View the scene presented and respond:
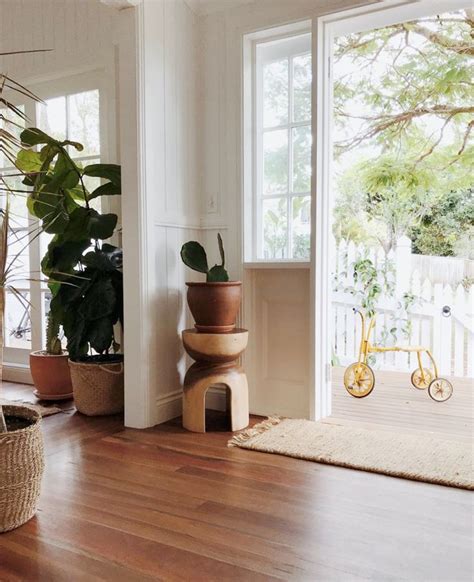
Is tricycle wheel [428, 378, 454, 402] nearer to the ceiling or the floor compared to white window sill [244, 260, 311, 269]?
nearer to the floor

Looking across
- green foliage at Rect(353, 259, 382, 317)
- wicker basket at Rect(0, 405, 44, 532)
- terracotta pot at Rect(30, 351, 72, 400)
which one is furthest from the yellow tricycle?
wicker basket at Rect(0, 405, 44, 532)

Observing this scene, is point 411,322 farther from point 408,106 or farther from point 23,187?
point 23,187

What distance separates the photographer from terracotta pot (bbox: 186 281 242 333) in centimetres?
273

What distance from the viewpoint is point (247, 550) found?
5.21 feet

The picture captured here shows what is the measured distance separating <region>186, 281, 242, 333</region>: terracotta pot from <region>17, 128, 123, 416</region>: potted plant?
20.8 inches

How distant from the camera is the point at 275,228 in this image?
3.12m

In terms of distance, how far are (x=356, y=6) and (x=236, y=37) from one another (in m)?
0.70

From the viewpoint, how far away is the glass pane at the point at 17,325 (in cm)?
413

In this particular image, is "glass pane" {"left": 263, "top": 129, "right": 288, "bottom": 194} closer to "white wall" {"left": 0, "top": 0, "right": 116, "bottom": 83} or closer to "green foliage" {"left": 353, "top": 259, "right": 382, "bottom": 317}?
"white wall" {"left": 0, "top": 0, "right": 116, "bottom": 83}

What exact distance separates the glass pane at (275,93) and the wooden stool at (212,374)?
1.25 meters

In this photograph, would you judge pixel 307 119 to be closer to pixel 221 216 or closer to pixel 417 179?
pixel 221 216

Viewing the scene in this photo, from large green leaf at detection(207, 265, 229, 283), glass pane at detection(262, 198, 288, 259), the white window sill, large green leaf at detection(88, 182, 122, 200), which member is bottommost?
large green leaf at detection(207, 265, 229, 283)

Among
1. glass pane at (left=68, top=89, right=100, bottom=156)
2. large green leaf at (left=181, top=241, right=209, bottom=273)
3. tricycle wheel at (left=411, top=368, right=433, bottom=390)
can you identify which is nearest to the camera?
large green leaf at (left=181, top=241, right=209, bottom=273)

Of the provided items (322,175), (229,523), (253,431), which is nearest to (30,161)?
(322,175)
